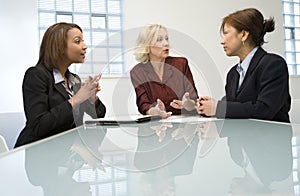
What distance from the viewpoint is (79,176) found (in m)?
0.32

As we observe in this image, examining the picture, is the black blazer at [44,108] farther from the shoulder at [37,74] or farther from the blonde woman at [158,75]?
the blonde woman at [158,75]

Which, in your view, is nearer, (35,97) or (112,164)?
(112,164)

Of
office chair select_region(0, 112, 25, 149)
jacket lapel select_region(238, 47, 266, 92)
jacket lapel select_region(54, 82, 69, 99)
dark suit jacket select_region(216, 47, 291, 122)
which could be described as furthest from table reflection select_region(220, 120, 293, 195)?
office chair select_region(0, 112, 25, 149)

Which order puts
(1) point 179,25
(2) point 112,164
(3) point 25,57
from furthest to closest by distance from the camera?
(1) point 179,25, (3) point 25,57, (2) point 112,164

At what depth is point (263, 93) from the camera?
4.09 ft

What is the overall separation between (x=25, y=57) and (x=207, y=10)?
6.85 ft

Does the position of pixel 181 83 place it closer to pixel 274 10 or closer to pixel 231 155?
pixel 231 155

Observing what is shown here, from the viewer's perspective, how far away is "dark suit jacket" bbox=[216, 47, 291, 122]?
1.24 meters

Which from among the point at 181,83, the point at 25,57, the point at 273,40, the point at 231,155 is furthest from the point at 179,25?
the point at 231,155

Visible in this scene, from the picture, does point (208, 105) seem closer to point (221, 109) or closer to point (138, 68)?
point (221, 109)

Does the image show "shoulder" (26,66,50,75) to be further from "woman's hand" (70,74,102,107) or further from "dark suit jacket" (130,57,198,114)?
"dark suit jacket" (130,57,198,114)

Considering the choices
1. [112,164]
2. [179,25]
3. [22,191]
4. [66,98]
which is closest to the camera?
[22,191]

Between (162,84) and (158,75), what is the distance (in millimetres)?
54

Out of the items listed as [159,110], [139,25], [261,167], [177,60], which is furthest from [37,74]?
[139,25]
